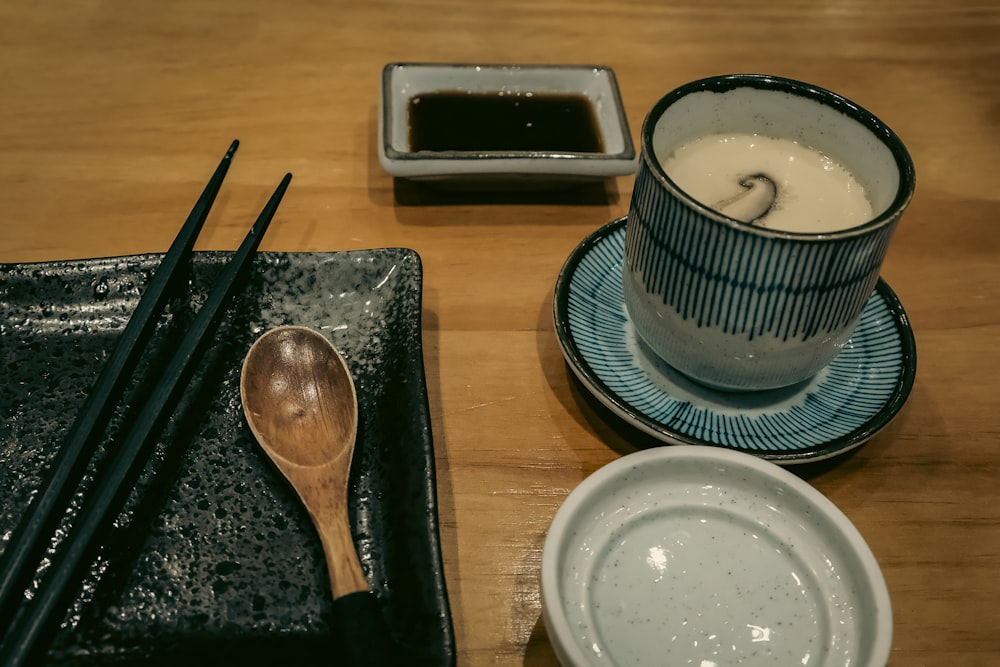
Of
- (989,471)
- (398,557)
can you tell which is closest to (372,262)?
(398,557)

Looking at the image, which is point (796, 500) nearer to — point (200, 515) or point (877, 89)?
point (200, 515)

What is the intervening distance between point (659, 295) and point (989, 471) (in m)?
0.43

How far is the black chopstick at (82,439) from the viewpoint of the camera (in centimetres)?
68

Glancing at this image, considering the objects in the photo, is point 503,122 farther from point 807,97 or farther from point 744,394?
point 744,394

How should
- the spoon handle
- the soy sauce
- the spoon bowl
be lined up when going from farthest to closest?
the soy sauce
the spoon bowl
the spoon handle

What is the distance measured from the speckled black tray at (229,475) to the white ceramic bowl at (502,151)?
0.21 metres

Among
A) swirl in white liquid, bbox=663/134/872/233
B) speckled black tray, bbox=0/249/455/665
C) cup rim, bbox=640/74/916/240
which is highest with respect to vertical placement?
cup rim, bbox=640/74/916/240

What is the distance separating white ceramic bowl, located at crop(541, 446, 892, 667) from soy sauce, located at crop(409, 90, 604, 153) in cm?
64

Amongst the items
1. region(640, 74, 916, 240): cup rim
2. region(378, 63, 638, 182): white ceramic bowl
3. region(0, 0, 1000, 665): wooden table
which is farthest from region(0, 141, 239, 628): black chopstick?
region(640, 74, 916, 240): cup rim

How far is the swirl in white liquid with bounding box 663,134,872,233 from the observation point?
843 millimetres

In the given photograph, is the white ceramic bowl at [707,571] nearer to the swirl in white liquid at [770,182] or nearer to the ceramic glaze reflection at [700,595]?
the ceramic glaze reflection at [700,595]

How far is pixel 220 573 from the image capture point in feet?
2.46

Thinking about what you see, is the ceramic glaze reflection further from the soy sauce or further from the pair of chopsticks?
the soy sauce

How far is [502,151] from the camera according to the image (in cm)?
119
